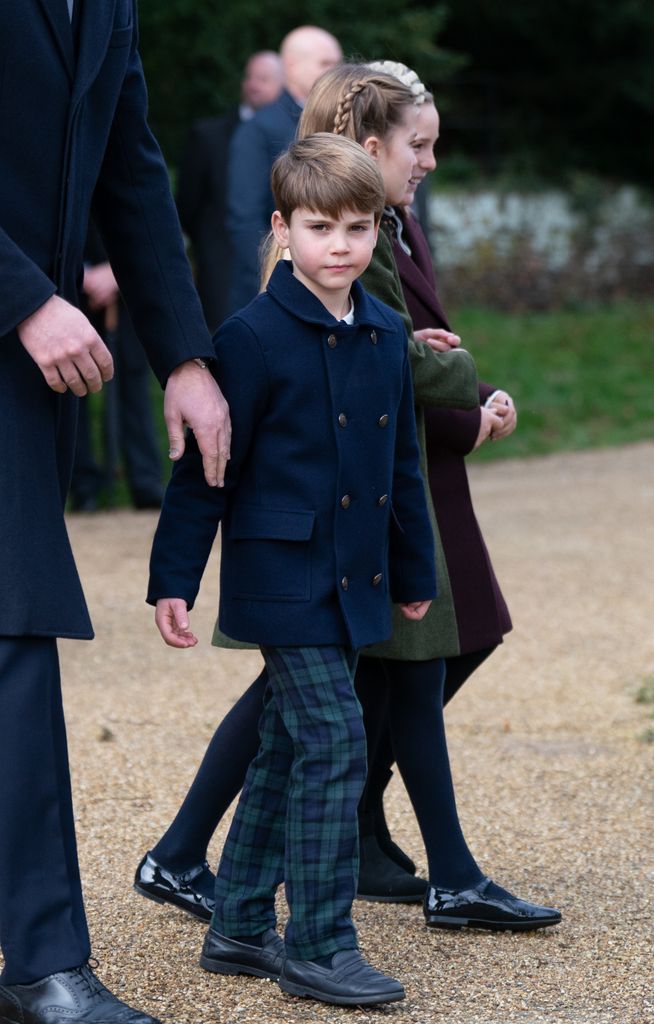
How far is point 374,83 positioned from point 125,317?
220 inches

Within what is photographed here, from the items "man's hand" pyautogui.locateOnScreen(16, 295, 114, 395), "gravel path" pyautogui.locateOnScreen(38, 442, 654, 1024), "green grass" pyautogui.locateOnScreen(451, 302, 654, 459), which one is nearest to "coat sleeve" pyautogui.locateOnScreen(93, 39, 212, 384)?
"man's hand" pyautogui.locateOnScreen(16, 295, 114, 395)

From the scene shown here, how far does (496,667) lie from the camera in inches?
225

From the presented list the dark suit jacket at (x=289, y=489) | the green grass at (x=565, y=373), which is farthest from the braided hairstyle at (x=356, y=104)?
the green grass at (x=565, y=373)

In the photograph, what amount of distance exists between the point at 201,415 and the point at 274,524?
0.70ft

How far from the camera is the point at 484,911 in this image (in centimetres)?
318

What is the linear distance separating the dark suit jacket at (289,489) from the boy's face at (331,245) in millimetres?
53

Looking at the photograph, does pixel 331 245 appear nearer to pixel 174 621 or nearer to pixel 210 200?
pixel 174 621

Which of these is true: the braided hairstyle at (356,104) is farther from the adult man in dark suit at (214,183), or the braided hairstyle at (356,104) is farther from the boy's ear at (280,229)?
the adult man in dark suit at (214,183)

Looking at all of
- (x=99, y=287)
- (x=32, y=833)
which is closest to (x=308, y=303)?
(x=32, y=833)

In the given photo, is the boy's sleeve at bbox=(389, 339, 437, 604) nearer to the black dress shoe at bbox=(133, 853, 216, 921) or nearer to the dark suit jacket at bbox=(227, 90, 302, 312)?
the black dress shoe at bbox=(133, 853, 216, 921)

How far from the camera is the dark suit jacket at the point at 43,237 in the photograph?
99.8 inches

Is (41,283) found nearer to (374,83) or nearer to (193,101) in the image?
(374,83)

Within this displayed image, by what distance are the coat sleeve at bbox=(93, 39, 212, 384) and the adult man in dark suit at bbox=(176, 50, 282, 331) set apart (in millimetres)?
5640

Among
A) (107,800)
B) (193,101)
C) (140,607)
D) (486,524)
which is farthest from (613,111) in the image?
(107,800)
